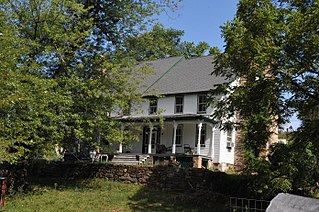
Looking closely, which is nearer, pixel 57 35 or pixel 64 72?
pixel 57 35

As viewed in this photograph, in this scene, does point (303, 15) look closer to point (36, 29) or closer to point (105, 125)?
point (105, 125)

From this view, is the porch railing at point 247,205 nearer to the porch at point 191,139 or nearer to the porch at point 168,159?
the porch at point 168,159

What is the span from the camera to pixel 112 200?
47.1 feet

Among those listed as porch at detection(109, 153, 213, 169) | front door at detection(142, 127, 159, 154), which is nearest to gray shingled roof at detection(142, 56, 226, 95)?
front door at detection(142, 127, 159, 154)

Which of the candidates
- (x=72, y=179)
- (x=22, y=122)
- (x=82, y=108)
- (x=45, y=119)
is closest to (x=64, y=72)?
(x=82, y=108)

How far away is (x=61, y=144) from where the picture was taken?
54.1ft

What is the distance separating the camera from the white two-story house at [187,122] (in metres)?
25.8

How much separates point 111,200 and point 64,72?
20.0 feet

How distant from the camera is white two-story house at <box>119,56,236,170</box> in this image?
25.8 m

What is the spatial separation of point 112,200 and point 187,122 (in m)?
12.0

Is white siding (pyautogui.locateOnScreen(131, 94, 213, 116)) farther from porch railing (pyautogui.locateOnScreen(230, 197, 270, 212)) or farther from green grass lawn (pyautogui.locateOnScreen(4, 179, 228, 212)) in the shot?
porch railing (pyautogui.locateOnScreen(230, 197, 270, 212))

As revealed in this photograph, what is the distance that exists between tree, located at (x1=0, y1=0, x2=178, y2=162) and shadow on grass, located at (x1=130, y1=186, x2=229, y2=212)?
121 inches

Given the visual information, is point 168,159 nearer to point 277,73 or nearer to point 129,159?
point 129,159

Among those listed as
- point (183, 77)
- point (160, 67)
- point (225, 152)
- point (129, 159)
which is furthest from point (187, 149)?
point (160, 67)
